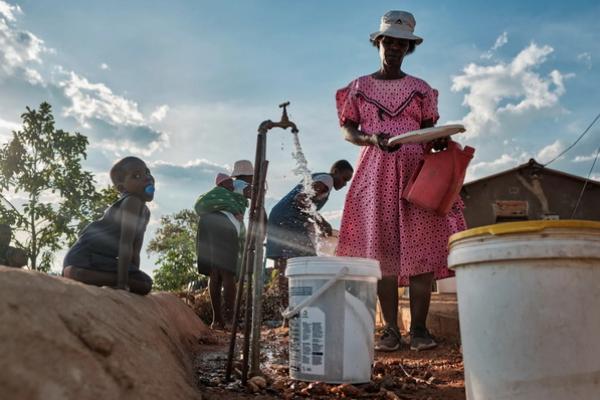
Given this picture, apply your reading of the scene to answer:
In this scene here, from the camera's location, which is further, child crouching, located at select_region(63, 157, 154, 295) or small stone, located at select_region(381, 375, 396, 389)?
child crouching, located at select_region(63, 157, 154, 295)

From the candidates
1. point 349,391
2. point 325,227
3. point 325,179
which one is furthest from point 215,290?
point 349,391

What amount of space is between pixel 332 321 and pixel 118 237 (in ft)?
5.68

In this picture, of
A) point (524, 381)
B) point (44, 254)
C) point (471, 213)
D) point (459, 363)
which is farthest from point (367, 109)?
point (471, 213)

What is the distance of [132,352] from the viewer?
158cm

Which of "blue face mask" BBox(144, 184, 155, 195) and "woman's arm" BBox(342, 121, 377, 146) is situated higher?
"woman's arm" BBox(342, 121, 377, 146)

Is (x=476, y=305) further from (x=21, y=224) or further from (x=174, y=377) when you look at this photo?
(x=21, y=224)

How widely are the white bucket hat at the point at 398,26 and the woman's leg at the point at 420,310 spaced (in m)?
1.50

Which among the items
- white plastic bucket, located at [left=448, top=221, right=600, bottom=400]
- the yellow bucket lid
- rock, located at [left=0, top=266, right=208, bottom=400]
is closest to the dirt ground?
rock, located at [left=0, top=266, right=208, bottom=400]

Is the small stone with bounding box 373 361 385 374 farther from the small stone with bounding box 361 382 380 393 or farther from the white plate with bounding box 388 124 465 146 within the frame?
Result: the white plate with bounding box 388 124 465 146

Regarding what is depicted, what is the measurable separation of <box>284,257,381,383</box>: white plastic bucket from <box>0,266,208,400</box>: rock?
1.90 feet

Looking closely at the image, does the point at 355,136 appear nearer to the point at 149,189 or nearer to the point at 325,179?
the point at 149,189

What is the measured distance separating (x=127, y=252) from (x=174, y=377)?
1.42 m

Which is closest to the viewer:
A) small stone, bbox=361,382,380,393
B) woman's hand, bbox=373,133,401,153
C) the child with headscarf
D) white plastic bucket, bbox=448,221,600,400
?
white plastic bucket, bbox=448,221,600,400

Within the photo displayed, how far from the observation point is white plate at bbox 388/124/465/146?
2918 mm
